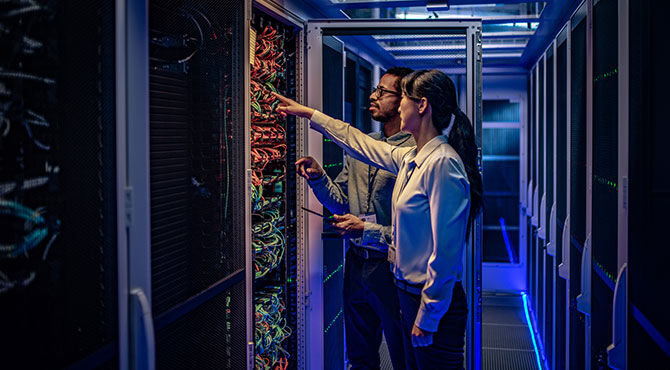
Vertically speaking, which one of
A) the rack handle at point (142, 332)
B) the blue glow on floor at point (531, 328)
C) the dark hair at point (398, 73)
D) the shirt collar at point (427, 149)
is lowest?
the blue glow on floor at point (531, 328)

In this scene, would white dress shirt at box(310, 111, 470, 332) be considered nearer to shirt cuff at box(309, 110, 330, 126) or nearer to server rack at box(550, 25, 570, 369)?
shirt cuff at box(309, 110, 330, 126)

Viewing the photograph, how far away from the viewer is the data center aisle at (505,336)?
163 inches

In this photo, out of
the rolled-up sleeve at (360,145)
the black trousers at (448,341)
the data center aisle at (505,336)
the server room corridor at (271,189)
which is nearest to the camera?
the server room corridor at (271,189)

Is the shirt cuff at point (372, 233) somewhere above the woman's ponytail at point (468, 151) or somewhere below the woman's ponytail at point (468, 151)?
below

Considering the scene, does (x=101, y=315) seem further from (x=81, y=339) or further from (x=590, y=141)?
(x=590, y=141)

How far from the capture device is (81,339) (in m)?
1.11

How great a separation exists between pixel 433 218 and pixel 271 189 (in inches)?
40.0

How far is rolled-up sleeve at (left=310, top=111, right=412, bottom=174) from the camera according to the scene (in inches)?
88.3

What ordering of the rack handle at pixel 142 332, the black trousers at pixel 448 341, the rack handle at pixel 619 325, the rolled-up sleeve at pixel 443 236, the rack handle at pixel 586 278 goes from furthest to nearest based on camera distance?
the rack handle at pixel 586 278 < the black trousers at pixel 448 341 < the rolled-up sleeve at pixel 443 236 < the rack handle at pixel 619 325 < the rack handle at pixel 142 332

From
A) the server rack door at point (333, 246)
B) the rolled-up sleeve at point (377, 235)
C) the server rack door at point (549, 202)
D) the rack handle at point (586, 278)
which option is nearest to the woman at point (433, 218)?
the rolled-up sleeve at point (377, 235)

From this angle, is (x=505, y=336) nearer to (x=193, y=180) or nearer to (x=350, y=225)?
(x=350, y=225)

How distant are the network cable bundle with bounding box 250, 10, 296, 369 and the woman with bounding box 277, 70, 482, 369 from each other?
354 mm

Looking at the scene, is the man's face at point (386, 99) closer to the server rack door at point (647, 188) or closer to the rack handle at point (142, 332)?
the server rack door at point (647, 188)

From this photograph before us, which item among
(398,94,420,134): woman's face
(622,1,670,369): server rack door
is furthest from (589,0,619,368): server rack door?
(398,94,420,134): woman's face
